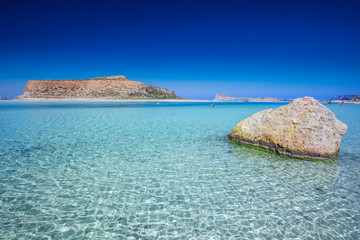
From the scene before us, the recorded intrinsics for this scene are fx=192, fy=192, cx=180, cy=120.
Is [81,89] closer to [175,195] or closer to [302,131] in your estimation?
[302,131]

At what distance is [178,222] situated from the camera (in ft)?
14.5

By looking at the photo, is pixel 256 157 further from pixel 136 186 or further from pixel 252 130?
pixel 136 186

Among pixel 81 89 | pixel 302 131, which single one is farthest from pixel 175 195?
pixel 81 89

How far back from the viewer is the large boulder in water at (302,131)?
29.2 feet

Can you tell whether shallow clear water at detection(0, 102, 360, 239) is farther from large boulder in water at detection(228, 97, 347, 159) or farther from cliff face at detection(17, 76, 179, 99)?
cliff face at detection(17, 76, 179, 99)

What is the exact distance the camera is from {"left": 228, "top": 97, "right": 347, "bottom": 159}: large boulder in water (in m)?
8.90

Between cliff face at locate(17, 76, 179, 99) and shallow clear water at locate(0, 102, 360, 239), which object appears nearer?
shallow clear water at locate(0, 102, 360, 239)

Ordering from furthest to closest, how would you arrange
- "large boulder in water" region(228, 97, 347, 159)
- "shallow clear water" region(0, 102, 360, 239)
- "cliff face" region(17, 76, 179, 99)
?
"cliff face" region(17, 76, 179, 99) < "large boulder in water" region(228, 97, 347, 159) < "shallow clear water" region(0, 102, 360, 239)

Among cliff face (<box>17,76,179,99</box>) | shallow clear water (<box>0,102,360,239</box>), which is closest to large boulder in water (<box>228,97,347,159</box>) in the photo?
shallow clear water (<box>0,102,360,239</box>)

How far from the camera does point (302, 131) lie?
9.09 metres

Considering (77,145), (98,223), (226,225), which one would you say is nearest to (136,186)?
(98,223)

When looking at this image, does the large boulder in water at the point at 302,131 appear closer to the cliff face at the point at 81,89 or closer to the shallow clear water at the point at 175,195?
the shallow clear water at the point at 175,195

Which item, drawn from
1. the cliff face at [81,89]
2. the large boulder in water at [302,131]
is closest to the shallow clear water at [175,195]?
the large boulder in water at [302,131]

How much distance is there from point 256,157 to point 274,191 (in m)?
3.26
